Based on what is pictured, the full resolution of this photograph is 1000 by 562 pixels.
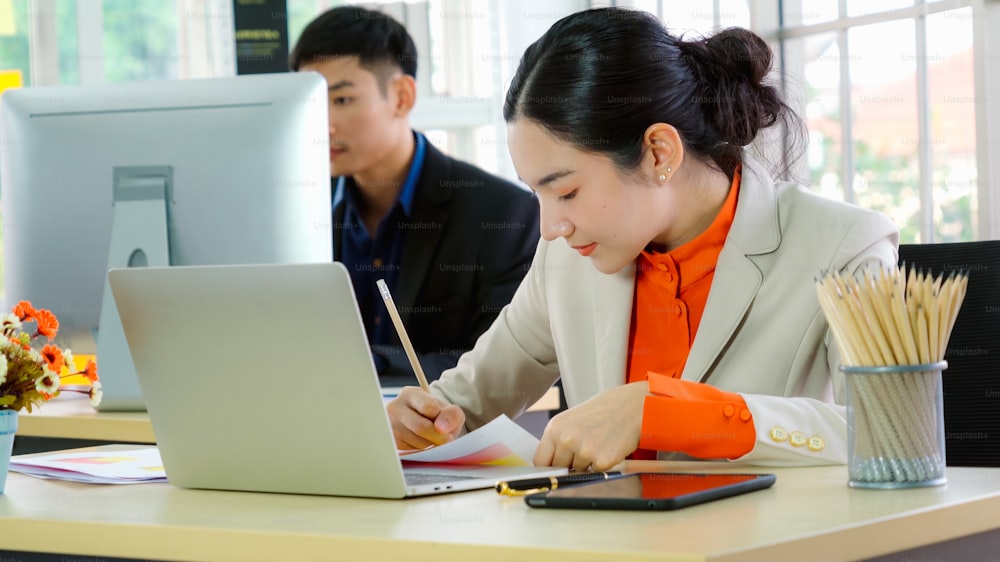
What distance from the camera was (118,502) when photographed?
1.24 metres

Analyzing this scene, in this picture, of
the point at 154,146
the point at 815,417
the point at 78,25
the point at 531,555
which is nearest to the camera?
the point at 531,555

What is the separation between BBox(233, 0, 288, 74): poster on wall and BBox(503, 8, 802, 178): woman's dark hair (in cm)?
257

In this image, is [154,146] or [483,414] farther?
[154,146]

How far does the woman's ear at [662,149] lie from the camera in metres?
1.67

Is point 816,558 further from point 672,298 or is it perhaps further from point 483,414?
point 483,414

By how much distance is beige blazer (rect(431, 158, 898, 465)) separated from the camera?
162 centimetres

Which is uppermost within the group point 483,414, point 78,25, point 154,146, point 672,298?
point 78,25

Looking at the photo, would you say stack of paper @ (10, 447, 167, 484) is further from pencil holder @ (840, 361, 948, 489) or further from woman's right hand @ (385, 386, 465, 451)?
pencil holder @ (840, 361, 948, 489)

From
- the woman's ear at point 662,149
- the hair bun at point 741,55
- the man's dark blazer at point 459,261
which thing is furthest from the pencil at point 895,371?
the man's dark blazer at point 459,261

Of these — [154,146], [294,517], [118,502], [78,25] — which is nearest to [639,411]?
[294,517]

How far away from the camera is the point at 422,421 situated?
5.18 ft

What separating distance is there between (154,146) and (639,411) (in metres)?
1.11

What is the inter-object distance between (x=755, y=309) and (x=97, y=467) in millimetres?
851

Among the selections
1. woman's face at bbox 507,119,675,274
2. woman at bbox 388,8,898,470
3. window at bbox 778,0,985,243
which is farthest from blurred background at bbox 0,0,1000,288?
woman's face at bbox 507,119,675,274
